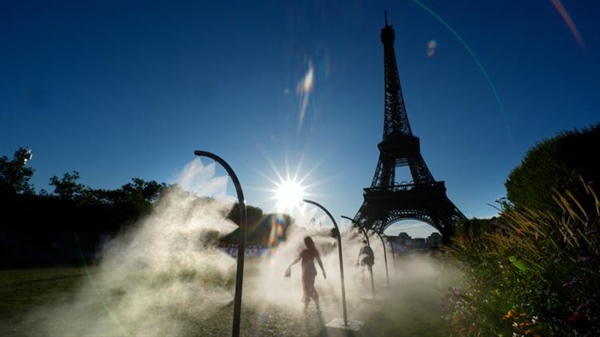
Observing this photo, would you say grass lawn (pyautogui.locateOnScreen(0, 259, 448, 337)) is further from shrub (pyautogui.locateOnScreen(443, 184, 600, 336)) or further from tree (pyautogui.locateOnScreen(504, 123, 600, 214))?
tree (pyautogui.locateOnScreen(504, 123, 600, 214))

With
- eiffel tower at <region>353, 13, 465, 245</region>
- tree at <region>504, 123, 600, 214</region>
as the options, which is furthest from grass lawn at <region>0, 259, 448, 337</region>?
eiffel tower at <region>353, 13, 465, 245</region>

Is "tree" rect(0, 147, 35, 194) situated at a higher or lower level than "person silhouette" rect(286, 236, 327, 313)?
higher

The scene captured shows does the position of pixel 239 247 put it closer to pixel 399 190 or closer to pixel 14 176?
pixel 399 190

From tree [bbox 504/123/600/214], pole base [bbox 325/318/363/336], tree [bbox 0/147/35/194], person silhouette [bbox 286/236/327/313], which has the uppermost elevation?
tree [bbox 0/147/35/194]

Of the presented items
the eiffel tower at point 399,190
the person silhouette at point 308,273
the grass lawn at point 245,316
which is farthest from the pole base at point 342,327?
the eiffel tower at point 399,190

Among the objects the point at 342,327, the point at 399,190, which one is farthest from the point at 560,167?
the point at 399,190

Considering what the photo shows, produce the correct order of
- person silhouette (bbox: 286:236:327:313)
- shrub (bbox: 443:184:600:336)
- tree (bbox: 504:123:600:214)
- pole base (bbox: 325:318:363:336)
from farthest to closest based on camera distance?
person silhouette (bbox: 286:236:327:313) < tree (bbox: 504:123:600:214) < pole base (bbox: 325:318:363:336) < shrub (bbox: 443:184:600:336)
